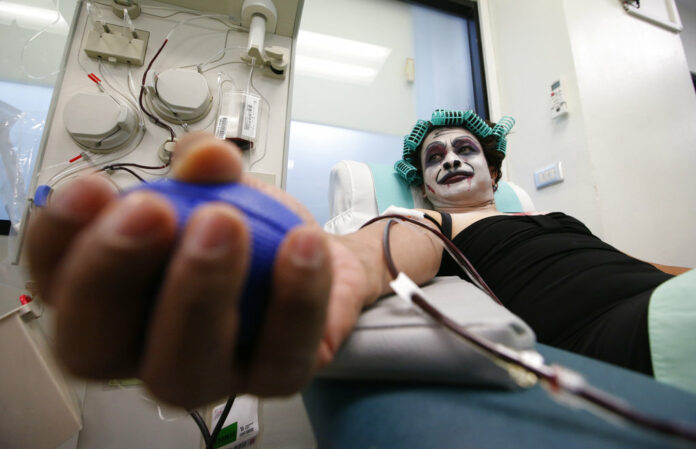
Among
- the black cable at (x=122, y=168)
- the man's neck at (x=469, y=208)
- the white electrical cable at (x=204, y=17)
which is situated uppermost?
the white electrical cable at (x=204, y=17)

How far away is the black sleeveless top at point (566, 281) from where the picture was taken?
44cm

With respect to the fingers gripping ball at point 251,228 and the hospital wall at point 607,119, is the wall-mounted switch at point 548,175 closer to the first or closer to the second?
the hospital wall at point 607,119

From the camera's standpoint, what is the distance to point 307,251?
0.56 feet

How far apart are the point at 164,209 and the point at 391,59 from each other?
1.86 m

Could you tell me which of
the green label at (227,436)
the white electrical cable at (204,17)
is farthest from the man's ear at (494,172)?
the green label at (227,436)

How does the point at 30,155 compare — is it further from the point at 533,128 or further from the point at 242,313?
the point at 533,128

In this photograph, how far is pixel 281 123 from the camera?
3.44ft

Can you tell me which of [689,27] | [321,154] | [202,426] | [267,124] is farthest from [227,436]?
[689,27]

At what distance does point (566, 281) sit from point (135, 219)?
70cm

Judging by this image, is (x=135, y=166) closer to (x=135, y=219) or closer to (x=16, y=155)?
(x=16, y=155)

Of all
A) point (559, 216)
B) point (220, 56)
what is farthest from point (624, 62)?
point (220, 56)

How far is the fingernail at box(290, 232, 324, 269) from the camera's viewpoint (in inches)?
6.6

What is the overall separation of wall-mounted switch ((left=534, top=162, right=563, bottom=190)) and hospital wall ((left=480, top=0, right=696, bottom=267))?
0.03 meters

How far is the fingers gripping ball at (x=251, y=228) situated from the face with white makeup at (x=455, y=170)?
856mm
